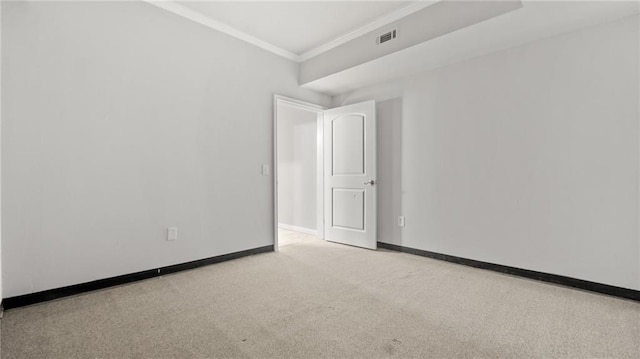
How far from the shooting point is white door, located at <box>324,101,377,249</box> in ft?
12.8

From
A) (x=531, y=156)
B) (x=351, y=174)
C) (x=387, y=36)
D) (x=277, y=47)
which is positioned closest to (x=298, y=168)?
(x=351, y=174)

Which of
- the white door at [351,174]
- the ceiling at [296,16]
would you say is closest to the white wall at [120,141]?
the ceiling at [296,16]

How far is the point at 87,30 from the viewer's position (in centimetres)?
241

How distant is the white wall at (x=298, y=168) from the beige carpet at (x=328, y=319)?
216cm

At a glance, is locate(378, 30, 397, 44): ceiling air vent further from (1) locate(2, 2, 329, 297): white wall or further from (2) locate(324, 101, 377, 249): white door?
(1) locate(2, 2, 329, 297): white wall

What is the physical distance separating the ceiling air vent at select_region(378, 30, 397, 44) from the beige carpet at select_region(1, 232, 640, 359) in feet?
7.57

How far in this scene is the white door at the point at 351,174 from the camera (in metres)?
3.89

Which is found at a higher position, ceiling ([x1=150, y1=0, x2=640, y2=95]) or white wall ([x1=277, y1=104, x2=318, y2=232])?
ceiling ([x1=150, y1=0, x2=640, y2=95])

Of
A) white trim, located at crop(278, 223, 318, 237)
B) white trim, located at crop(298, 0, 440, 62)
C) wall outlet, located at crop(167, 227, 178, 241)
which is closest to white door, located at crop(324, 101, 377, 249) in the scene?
white trim, located at crop(278, 223, 318, 237)

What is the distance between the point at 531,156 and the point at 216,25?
335cm

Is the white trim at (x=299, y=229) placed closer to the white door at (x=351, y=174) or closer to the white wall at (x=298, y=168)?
the white wall at (x=298, y=168)

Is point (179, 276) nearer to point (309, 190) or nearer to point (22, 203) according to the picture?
point (22, 203)

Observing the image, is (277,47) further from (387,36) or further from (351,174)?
(351,174)

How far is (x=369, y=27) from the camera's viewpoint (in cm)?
317
